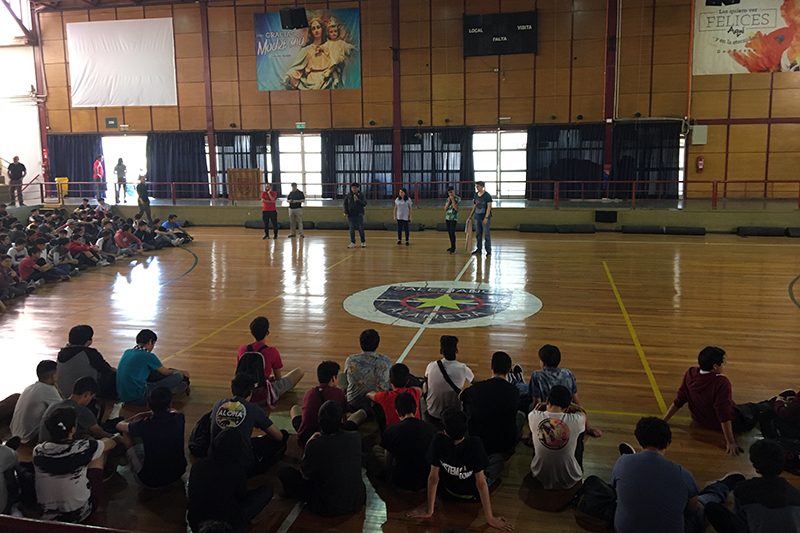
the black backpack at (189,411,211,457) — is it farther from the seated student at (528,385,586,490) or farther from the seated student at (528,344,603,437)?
the seated student at (528,344,603,437)

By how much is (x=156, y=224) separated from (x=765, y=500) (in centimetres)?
1854

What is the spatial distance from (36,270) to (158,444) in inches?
410

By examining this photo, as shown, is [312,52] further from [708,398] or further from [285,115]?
[708,398]

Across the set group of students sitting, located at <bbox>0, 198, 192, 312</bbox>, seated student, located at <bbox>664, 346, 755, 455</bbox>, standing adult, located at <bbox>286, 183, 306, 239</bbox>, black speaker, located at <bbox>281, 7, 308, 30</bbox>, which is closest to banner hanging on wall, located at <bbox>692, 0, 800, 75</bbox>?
black speaker, located at <bbox>281, 7, 308, 30</bbox>

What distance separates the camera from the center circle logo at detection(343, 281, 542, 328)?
10289 millimetres

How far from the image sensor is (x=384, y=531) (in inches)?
183

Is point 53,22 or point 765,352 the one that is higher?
point 53,22

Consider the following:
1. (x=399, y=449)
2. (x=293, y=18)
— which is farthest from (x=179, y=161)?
(x=399, y=449)

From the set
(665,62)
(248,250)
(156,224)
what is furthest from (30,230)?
(665,62)

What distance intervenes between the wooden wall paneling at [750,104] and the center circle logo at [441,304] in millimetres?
17028

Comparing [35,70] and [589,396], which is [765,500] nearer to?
[589,396]

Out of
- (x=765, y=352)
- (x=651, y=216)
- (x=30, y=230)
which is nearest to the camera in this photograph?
(x=765, y=352)

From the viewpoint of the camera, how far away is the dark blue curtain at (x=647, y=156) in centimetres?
2469

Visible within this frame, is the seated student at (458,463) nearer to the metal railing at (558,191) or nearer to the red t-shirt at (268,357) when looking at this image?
the red t-shirt at (268,357)
